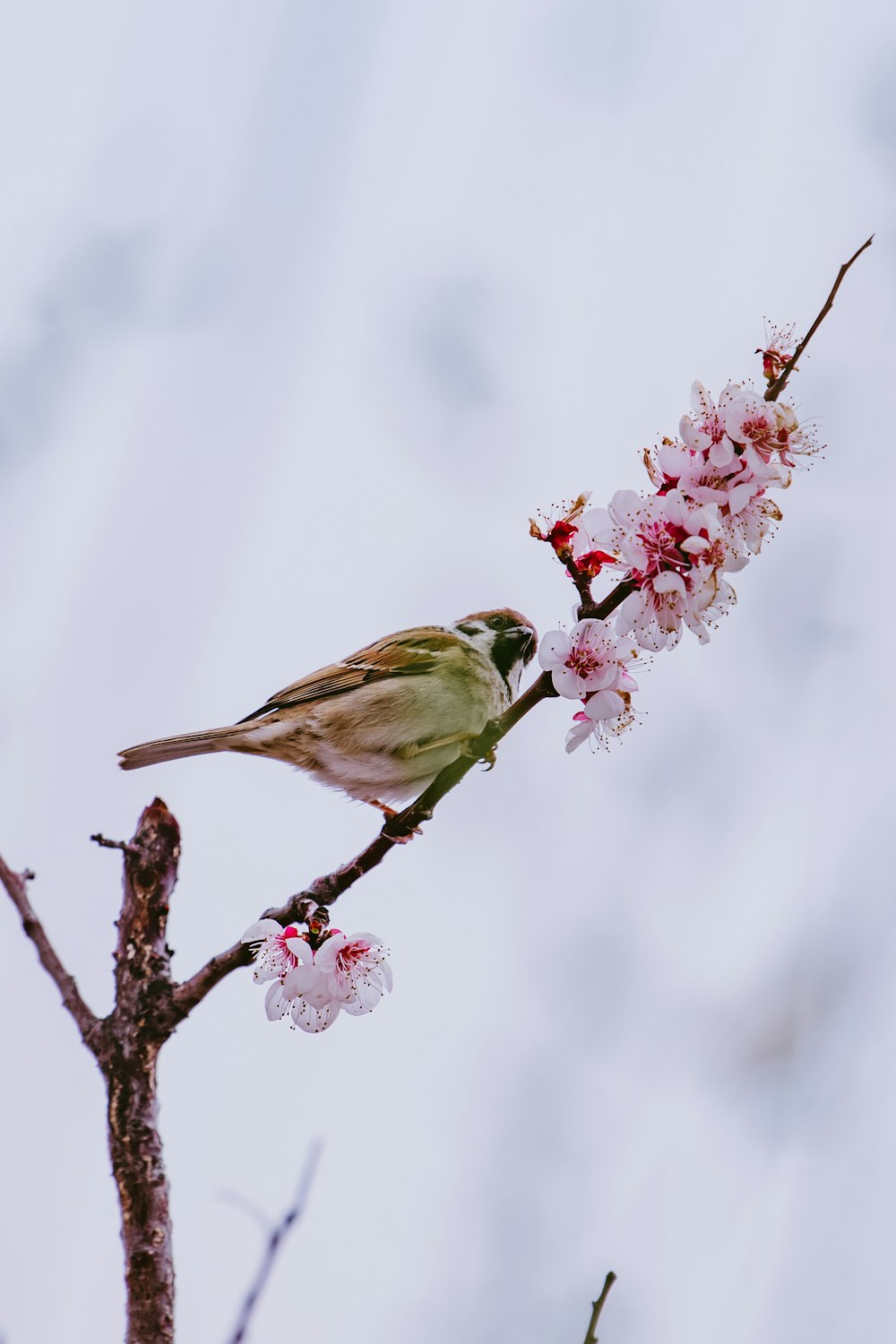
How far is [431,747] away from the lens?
4.01 metres

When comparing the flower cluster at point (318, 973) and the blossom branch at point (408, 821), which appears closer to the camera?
the blossom branch at point (408, 821)

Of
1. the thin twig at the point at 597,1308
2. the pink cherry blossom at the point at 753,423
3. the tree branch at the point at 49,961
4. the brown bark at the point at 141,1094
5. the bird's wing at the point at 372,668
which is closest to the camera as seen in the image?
the thin twig at the point at 597,1308

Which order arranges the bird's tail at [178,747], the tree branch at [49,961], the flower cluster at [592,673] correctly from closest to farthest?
1. the tree branch at [49,961]
2. the flower cluster at [592,673]
3. the bird's tail at [178,747]

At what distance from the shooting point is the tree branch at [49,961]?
2.21 meters

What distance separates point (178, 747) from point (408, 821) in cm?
177

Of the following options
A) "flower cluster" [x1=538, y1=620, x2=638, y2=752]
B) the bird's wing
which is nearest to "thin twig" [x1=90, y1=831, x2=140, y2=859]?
"flower cluster" [x1=538, y1=620, x2=638, y2=752]

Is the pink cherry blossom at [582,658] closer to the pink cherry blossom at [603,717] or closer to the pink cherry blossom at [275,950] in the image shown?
the pink cherry blossom at [603,717]

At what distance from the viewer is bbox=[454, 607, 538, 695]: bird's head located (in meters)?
4.42

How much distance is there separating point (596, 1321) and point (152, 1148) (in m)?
0.84

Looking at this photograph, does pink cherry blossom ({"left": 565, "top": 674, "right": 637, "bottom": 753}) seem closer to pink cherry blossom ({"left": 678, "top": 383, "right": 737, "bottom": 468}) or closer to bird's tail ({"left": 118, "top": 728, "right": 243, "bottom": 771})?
pink cherry blossom ({"left": 678, "top": 383, "right": 737, "bottom": 468})

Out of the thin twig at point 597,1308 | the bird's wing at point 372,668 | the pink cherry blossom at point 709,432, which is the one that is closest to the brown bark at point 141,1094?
the thin twig at point 597,1308

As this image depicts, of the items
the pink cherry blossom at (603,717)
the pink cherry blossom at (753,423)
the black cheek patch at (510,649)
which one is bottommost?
the pink cherry blossom at (603,717)

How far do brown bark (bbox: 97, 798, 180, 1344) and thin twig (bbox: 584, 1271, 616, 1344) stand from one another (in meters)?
0.75

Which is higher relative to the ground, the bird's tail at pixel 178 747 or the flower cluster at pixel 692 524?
the bird's tail at pixel 178 747
